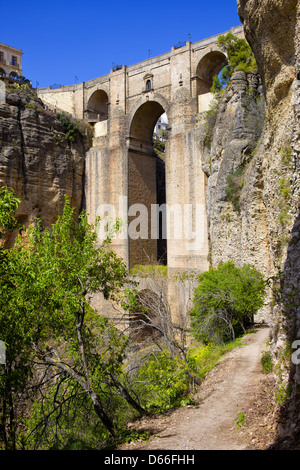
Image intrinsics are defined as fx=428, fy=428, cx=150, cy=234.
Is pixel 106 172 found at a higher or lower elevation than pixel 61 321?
higher

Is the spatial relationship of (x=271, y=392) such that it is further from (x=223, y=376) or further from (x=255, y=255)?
(x=255, y=255)

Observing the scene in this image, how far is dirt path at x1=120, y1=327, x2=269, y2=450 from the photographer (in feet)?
18.4

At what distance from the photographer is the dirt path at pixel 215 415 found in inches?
221

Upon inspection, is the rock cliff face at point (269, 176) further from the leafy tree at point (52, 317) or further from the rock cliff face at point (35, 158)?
the rock cliff face at point (35, 158)

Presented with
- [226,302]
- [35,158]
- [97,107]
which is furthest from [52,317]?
[97,107]

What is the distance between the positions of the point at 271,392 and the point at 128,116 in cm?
1788

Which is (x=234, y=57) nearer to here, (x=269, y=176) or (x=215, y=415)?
(x=269, y=176)

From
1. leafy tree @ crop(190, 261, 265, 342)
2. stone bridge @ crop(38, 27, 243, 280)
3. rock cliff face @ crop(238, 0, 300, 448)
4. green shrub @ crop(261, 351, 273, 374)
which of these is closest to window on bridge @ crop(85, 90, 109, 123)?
stone bridge @ crop(38, 27, 243, 280)

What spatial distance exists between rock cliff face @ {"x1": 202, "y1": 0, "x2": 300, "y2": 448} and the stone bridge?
175 cm

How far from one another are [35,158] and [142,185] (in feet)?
18.1

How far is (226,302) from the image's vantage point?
11430mm
